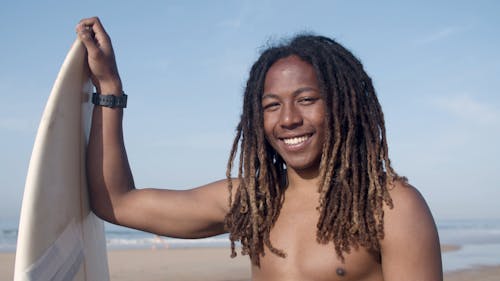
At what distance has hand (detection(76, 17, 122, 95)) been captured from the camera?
2.41 meters

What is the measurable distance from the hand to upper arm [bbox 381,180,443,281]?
50.6 inches

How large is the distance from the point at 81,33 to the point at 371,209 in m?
1.37

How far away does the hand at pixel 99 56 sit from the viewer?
2408mm

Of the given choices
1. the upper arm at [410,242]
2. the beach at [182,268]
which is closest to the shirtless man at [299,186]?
the upper arm at [410,242]

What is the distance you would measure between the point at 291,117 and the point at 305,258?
1.75 feet

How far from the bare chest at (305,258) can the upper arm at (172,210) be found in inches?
11.8

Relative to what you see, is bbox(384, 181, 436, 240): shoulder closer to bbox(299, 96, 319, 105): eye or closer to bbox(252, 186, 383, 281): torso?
bbox(252, 186, 383, 281): torso

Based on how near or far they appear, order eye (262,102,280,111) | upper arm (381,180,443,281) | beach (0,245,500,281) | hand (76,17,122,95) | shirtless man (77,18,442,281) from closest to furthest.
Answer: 1. upper arm (381,180,443,281)
2. shirtless man (77,18,442,281)
3. eye (262,102,280,111)
4. hand (76,17,122,95)
5. beach (0,245,500,281)

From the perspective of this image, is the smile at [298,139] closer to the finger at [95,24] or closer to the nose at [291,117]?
the nose at [291,117]

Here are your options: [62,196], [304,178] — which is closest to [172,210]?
[62,196]

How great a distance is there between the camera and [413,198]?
1.99 meters

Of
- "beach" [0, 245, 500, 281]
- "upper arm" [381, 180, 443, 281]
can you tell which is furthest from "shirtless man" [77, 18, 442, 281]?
"beach" [0, 245, 500, 281]

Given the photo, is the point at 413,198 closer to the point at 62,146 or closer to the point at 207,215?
the point at 207,215

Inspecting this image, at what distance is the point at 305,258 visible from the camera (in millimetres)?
2180
